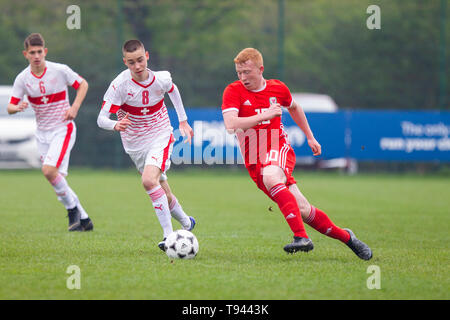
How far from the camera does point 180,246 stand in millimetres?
6121

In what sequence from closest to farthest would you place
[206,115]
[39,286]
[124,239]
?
[39,286], [124,239], [206,115]

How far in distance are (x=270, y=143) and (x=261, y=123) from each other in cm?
20

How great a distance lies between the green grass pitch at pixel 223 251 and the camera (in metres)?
4.83

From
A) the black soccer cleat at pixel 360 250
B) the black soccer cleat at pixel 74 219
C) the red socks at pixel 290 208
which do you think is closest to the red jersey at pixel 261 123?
the red socks at pixel 290 208

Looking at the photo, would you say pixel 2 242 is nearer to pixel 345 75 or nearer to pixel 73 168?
pixel 73 168

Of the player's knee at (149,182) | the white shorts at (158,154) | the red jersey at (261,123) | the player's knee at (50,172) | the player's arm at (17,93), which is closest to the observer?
the red jersey at (261,123)

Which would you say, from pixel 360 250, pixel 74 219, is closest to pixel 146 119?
pixel 74 219

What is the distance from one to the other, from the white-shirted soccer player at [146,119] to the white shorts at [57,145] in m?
1.62

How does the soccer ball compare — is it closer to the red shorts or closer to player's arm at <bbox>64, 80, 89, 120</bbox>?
the red shorts

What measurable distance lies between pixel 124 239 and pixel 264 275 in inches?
101

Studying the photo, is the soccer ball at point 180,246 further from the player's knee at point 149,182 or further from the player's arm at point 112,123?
the player's arm at point 112,123

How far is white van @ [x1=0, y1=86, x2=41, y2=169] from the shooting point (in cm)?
1888
